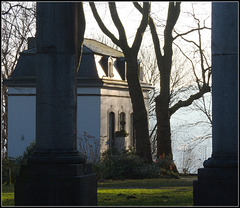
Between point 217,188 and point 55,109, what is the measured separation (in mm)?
2826

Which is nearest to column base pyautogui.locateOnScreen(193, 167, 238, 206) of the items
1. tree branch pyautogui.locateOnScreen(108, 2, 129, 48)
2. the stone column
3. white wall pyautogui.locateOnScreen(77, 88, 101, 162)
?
the stone column

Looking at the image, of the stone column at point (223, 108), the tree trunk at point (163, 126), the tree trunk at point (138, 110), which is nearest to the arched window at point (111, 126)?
the tree trunk at point (163, 126)

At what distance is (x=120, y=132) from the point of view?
115 ft

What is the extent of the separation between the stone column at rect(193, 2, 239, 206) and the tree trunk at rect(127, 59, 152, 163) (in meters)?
13.9

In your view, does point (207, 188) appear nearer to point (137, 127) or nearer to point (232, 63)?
point (232, 63)

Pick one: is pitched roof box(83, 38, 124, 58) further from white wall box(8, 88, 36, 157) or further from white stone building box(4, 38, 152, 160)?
white wall box(8, 88, 36, 157)

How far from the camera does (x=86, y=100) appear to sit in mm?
35656

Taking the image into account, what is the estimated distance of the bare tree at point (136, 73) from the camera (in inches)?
952

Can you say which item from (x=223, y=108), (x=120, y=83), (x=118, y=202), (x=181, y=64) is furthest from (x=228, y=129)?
(x=181, y=64)

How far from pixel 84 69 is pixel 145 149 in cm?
1221

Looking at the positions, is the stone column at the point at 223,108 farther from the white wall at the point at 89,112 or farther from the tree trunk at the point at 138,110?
the white wall at the point at 89,112

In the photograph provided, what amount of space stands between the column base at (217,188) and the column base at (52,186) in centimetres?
179

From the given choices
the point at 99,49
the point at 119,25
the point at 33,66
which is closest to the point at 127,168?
the point at 119,25

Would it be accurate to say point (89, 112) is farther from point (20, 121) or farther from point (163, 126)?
point (163, 126)
